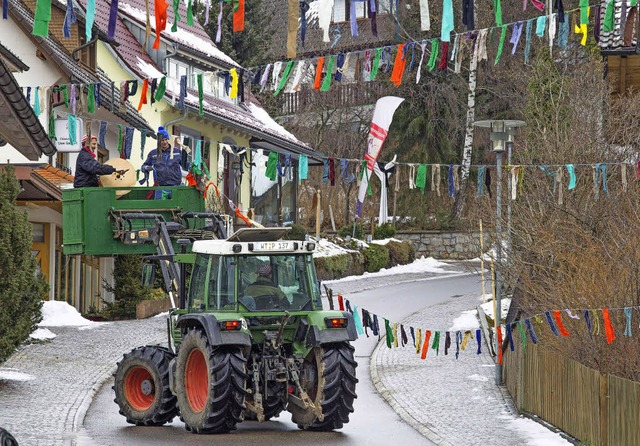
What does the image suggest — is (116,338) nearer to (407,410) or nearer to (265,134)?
(407,410)

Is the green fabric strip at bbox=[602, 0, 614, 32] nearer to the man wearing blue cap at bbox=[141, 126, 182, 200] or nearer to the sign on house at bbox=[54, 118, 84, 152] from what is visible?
the man wearing blue cap at bbox=[141, 126, 182, 200]

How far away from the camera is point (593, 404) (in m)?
14.2

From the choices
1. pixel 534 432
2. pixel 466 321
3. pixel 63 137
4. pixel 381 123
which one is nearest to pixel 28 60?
pixel 63 137

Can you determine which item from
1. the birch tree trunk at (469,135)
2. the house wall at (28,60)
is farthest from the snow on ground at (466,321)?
the birch tree trunk at (469,135)

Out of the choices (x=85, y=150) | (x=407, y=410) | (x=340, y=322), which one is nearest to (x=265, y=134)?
(x=85, y=150)

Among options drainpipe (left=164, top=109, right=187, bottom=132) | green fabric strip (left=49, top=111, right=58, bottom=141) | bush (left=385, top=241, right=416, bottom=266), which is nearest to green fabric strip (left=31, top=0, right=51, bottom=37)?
green fabric strip (left=49, top=111, right=58, bottom=141)

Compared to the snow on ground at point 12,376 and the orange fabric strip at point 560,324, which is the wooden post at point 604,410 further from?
the snow on ground at point 12,376

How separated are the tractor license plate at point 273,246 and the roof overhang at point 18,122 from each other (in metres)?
2.90

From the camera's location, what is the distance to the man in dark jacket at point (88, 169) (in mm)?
21094

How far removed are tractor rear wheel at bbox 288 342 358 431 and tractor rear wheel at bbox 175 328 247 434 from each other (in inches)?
35.9

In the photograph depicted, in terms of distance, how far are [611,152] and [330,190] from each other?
3080 centimetres

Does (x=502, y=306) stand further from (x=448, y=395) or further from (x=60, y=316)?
(x=448, y=395)

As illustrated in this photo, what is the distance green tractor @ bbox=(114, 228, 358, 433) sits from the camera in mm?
15086

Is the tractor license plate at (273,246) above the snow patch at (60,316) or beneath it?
above
